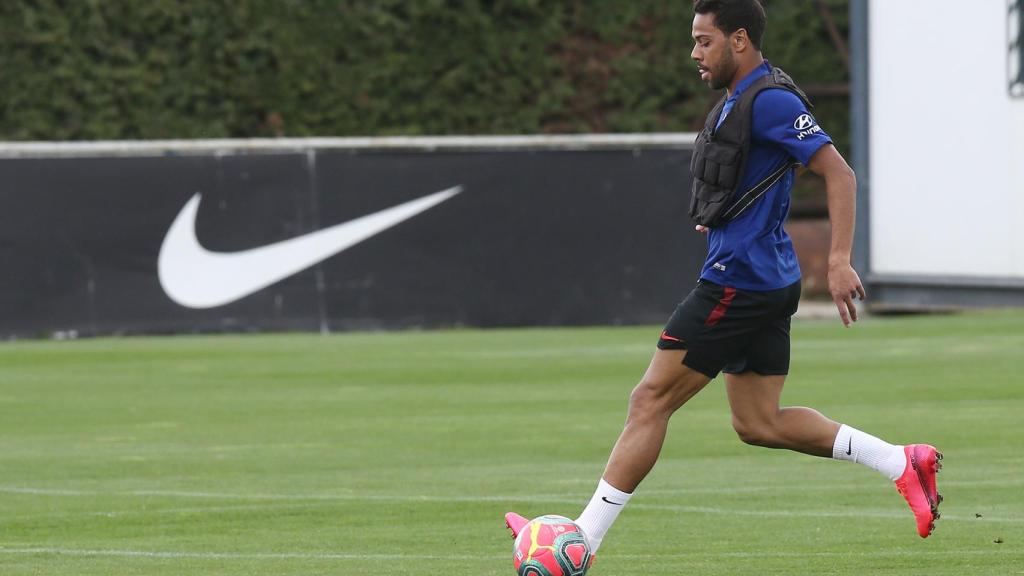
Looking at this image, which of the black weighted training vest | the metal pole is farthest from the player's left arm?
the metal pole

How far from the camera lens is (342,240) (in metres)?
17.7

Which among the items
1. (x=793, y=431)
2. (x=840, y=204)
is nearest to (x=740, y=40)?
(x=840, y=204)

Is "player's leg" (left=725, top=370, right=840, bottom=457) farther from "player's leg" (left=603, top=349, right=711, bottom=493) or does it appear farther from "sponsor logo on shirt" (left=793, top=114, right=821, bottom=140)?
"sponsor logo on shirt" (left=793, top=114, right=821, bottom=140)

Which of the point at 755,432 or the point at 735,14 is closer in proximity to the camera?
the point at 735,14

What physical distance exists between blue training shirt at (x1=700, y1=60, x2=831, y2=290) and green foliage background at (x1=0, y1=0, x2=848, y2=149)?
16198 mm

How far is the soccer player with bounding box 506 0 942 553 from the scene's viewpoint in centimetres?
616

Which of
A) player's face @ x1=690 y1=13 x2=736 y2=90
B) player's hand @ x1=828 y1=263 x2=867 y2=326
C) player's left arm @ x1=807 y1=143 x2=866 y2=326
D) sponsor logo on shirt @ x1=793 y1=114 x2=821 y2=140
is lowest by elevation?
player's hand @ x1=828 y1=263 x2=867 y2=326

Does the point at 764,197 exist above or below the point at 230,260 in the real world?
above

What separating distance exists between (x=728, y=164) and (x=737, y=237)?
26 centimetres

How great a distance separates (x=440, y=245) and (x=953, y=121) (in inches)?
243

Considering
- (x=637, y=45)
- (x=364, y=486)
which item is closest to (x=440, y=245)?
(x=637, y=45)

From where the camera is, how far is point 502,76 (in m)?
23.0

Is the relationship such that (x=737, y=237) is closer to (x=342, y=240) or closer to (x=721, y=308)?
(x=721, y=308)

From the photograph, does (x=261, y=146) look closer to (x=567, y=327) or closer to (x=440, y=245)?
(x=440, y=245)
